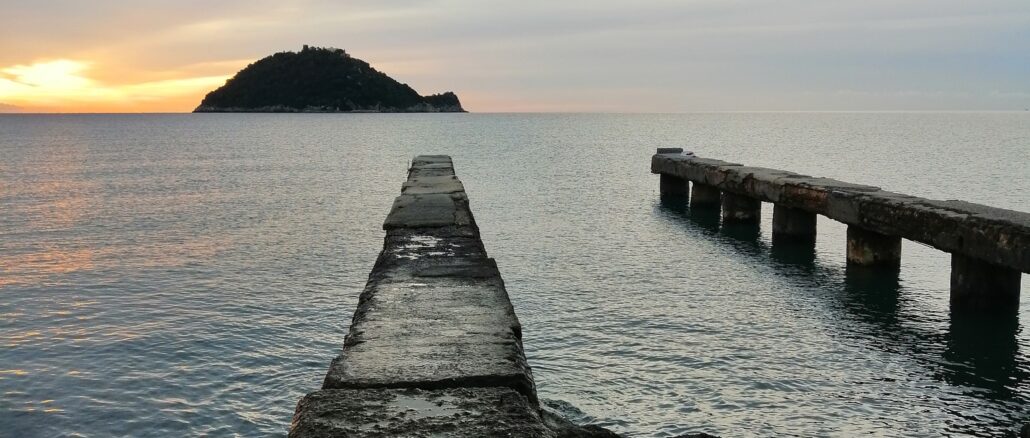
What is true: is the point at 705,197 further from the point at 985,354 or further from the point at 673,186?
the point at 985,354

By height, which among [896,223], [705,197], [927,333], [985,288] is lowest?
[927,333]

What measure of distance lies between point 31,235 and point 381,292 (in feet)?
46.9

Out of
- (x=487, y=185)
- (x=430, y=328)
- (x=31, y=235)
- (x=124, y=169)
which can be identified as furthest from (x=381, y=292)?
(x=124, y=169)

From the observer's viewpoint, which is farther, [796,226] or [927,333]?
[796,226]

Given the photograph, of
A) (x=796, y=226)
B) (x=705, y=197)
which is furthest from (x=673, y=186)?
(x=796, y=226)

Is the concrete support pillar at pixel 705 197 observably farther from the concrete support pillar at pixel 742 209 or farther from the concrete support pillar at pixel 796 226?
the concrete support pillar at pixel 796 226

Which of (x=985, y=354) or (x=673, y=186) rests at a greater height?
(x=673, y=186)

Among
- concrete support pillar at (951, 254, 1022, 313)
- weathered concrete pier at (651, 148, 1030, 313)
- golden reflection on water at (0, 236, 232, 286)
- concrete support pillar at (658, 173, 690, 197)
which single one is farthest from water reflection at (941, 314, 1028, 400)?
concrete support pillar at (658, 173, 690, 197)

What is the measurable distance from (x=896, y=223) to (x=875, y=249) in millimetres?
1553

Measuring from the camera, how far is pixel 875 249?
1366cm

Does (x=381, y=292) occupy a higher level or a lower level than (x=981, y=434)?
higher

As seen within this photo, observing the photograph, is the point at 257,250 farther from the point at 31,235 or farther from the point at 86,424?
the point at 86,424

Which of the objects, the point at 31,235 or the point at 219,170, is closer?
the point at 31,235

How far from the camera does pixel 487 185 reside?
31500mm
